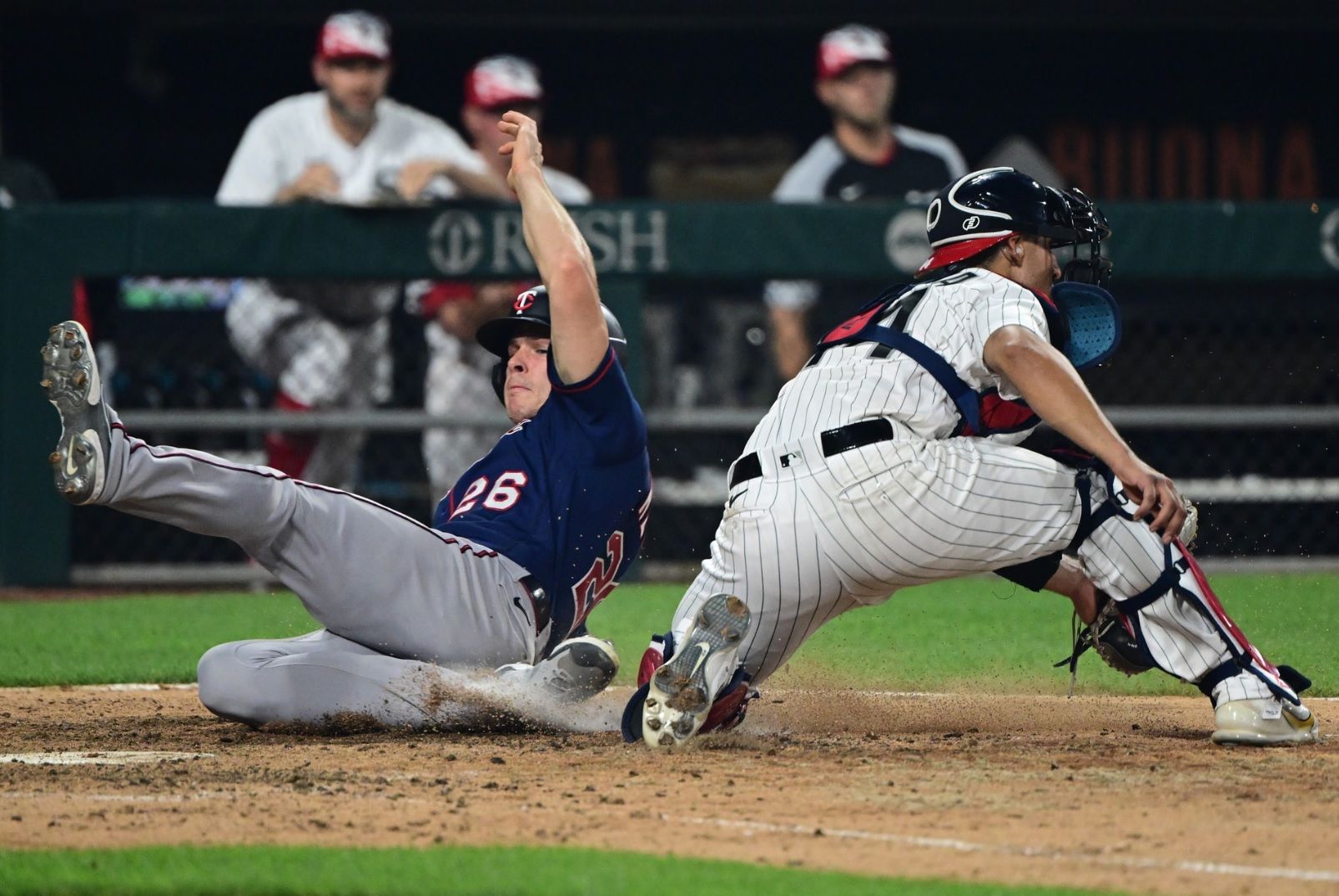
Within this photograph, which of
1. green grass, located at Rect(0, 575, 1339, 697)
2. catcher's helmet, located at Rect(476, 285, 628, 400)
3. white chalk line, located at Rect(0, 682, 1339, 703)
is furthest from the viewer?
green grass, located at Rect(0, 575, 1339, 697)

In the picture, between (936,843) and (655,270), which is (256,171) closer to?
(655,270)

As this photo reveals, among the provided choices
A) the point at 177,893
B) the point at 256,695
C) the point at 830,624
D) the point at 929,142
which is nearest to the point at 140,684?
the point at 256,695

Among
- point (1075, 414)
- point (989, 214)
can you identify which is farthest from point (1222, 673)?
point (989, 214)

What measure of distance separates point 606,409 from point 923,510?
713 mm

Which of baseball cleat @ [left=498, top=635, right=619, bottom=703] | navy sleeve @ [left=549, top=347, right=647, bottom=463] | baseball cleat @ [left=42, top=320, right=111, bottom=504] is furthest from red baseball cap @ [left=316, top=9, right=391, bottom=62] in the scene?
baseball cleat @ [left=498, top=635, right=619, bottom=703]

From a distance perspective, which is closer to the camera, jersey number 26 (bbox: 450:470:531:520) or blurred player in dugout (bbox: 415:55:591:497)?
jersey number 26 (bbox: 450:470:531:520)

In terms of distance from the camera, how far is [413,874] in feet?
8.95

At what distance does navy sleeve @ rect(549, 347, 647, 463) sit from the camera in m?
4.02

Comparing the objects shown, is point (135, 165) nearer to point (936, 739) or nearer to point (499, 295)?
point (499, 295)

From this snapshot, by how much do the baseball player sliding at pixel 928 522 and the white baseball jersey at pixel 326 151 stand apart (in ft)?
15.1

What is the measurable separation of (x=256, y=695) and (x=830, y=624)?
2581 mm

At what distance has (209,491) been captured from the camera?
381cm

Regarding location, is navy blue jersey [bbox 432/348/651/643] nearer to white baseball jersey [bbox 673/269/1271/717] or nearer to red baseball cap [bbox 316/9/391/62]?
white baseball jersey [bbox 673/269/1271/717]

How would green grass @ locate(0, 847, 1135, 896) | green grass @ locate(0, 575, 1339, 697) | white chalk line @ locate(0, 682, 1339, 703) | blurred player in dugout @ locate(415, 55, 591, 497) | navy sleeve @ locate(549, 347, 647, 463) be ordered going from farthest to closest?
1. blurred player in dugout @ locate(415, 55, 591, 497)
2. green grass @ locate(0, 575, 1339, 697)
3. white chalk line @ locate(0, 682, 1339, 703)
4. navy sleeve @ locate(549, 347, 647, 463)
5. green grass @ locate(0, 847, 1135, 896)
